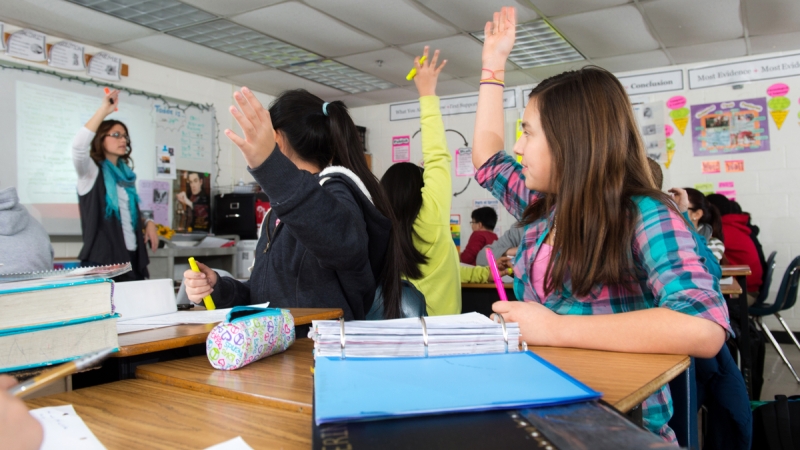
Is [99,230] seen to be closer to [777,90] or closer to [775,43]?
[775,43]

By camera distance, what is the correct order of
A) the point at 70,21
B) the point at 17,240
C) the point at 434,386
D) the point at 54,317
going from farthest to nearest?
the point at 70,21, the point at 17,240, the point at 54,317, the point at 434,386

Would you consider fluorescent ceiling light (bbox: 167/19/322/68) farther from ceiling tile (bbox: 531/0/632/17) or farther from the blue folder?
the blue folder

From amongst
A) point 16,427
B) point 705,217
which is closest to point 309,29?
point 705,217

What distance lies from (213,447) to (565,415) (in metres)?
0.34

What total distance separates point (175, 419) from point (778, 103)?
582cm

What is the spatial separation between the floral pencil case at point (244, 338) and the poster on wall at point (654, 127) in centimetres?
521

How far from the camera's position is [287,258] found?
1468mm

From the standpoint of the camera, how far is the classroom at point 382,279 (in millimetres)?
603

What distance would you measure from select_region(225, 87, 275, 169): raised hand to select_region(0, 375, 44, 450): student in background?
608 millimetres

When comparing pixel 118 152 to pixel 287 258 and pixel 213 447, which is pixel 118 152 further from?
pixel 213 447

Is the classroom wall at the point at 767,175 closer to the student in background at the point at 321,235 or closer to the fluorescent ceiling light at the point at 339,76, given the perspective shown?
the fluorescent ceiling light at the point at 339,76

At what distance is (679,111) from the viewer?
5.43m

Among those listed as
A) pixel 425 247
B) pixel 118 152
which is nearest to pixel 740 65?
pixel 425 247

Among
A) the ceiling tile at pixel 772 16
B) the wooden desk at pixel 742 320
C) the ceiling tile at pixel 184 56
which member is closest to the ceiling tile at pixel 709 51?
the ceiling tile at pixel 772 16
